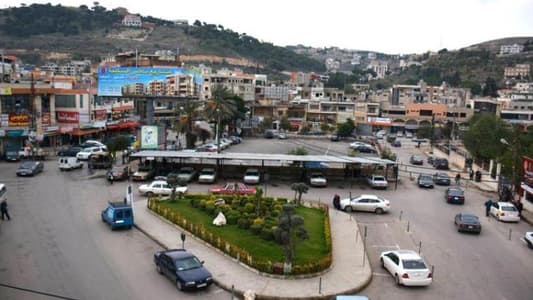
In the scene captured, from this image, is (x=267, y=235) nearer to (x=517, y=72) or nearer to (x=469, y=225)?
(x=469, y=225)

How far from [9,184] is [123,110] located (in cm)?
3452

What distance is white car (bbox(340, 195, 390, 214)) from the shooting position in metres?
28.3

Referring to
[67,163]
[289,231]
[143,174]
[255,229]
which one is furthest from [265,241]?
[67,163]

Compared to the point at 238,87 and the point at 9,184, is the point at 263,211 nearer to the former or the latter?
the point at 9,184

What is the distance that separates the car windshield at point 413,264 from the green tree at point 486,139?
3319 cm

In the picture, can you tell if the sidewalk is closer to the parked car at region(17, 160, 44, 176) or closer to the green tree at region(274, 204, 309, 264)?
the green tree at region(274, 204, 309, 264)

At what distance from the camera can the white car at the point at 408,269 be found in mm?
17156

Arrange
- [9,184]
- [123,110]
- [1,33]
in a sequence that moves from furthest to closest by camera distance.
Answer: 1. [1,33]
2. [123,110]
3. [9,184]

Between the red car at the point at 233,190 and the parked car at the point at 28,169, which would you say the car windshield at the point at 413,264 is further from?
the parked car at the point at 28,169

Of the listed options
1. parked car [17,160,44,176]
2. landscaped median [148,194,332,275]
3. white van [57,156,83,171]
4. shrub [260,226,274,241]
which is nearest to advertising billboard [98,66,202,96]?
white van [57,156,83,171]

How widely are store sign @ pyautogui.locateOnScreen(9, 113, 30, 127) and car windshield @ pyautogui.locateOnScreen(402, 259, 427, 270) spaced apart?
128ft

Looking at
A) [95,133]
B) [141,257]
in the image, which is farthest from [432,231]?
[95,133]

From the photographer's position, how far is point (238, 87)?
94.7 meters

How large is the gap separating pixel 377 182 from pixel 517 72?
504ft
